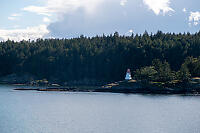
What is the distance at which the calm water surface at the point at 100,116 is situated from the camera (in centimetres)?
6228

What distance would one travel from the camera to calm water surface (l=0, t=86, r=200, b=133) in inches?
2452

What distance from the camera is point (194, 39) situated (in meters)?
173

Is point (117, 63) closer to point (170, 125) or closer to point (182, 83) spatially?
point (182, 83)

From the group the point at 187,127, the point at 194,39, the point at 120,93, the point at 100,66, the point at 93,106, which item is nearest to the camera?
the point at 187,127

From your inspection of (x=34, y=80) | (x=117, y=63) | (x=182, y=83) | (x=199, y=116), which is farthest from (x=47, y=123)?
(x=34, y=80)

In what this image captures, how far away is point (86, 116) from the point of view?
75.8m

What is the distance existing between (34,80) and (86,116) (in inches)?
4908

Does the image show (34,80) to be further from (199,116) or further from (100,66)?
(199,116)

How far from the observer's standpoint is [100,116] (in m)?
76.1

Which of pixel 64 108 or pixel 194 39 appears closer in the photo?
pixel 64 108

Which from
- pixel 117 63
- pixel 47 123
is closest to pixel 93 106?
pixel 47 123

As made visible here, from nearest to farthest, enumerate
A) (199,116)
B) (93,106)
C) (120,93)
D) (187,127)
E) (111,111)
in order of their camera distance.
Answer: (187,127) < (199,116) < (111,111) < (93,106) < (120,93)

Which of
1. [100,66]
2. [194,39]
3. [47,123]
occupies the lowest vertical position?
[47,123]

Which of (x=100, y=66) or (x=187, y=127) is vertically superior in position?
(x=100, y=66)
